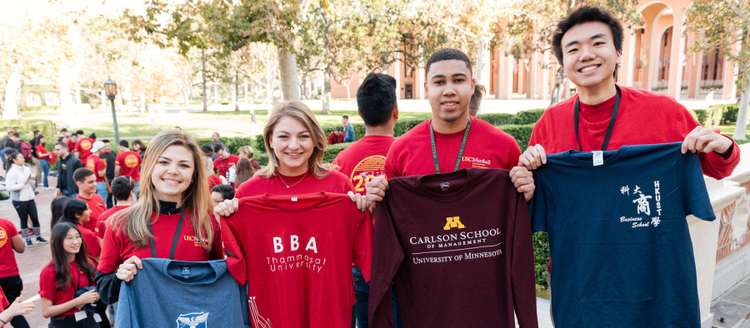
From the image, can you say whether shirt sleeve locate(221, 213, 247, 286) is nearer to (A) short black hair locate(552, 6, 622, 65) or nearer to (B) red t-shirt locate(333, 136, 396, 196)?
(B) red t-shirt locate(333, 136, 396, 196)

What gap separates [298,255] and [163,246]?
0.84 m

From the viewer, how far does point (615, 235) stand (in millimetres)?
2500

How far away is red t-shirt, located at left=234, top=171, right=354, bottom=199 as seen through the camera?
9.40 ft

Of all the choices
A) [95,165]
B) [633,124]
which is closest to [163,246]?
[633,124]

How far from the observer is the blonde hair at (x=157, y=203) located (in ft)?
8.48

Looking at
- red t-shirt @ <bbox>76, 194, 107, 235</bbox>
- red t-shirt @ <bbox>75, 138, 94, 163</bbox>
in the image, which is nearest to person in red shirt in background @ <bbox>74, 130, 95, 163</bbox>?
red t-shirt @ <bbox>75, 138, 94, 163</bbox>

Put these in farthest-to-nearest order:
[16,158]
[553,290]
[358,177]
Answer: [16,158], [358,177], [553,290]

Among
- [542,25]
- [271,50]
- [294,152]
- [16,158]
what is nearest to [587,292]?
[294,152]

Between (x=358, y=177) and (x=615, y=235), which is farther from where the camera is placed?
(x=358, y=177)

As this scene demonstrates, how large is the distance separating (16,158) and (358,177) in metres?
9.17

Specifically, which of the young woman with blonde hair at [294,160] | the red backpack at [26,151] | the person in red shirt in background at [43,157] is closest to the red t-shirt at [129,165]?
the person in red shirt in background at [43,157]

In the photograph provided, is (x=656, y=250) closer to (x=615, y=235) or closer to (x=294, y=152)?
(x=615, y=235)

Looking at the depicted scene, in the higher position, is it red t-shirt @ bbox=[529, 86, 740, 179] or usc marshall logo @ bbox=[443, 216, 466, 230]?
red t-shirt @ bbox=[529, 86, 740, 179]

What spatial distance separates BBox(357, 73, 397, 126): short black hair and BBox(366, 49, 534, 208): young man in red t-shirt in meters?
0.65
